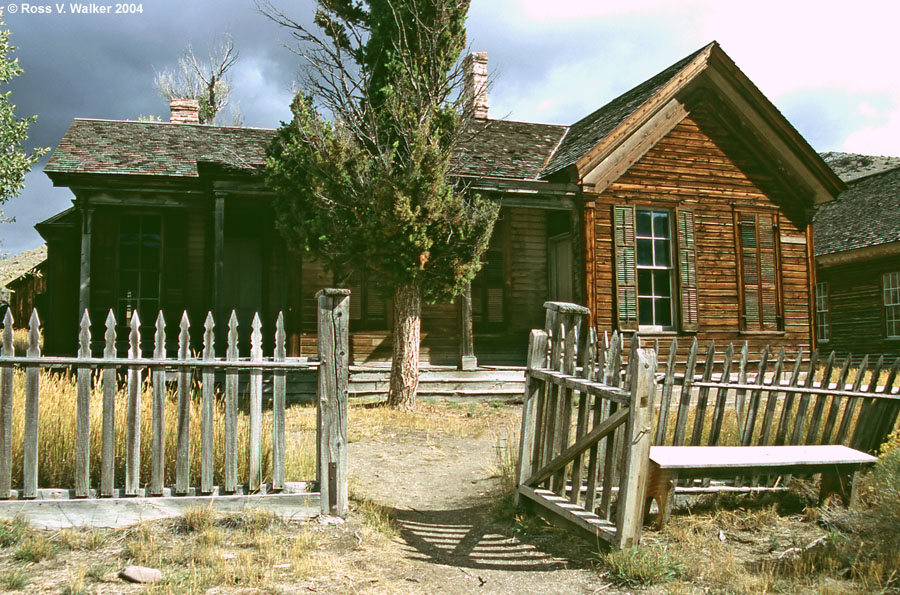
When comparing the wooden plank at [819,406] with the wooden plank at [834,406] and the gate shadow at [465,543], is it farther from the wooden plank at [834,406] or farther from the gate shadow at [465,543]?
the gate shadow at [465,543]

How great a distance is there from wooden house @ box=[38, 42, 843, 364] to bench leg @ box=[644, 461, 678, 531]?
7777 mm

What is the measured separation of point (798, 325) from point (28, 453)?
43.4ft

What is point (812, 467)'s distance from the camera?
Result: 467cm

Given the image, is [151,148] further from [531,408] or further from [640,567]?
[640,567]

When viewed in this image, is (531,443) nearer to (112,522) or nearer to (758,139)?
(112,522)

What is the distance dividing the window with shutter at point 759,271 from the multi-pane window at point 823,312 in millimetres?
7412

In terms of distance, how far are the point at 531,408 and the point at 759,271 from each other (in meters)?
9.65

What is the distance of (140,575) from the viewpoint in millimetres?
3588

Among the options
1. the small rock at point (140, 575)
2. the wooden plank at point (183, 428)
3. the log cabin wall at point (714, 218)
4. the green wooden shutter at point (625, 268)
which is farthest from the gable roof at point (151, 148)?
the small rock at point (140, 575)

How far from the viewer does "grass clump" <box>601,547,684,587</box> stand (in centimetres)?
374

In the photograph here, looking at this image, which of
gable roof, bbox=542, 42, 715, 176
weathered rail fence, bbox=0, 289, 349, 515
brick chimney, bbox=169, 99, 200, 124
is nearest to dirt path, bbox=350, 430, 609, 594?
weathered rail fence, bbox=0, 289, 349, 515

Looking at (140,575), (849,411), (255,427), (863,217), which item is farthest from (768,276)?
(140,575)

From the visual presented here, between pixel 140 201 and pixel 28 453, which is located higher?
pixel 140 201

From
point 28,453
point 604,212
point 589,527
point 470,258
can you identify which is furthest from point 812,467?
point 604,212
